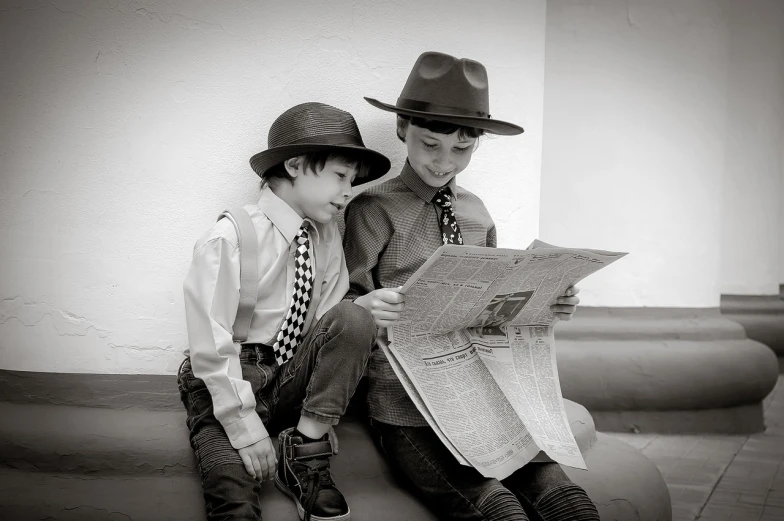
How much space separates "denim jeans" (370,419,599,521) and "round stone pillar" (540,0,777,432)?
1.90 metres

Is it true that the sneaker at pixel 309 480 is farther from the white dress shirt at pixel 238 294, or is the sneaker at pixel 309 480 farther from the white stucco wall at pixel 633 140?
the white stucco wall at pixel 633 140

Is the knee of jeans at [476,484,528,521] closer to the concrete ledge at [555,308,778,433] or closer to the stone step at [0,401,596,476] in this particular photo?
the stone step at [0,401,596,476]

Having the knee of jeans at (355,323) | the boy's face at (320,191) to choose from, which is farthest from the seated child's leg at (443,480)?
the boy's face at (320,191)

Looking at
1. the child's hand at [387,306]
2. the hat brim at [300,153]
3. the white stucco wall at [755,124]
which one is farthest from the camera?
the white stucco wall at [755,124]

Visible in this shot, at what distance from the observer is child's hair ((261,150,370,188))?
1.83 metres

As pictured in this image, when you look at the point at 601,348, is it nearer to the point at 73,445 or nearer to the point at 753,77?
the point at 753,77

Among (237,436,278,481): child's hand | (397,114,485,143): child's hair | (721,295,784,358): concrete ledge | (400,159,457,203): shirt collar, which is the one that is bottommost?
(721,295,784,358): concrete ledge

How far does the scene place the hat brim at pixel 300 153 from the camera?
1783mm

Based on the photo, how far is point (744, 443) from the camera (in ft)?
11.4

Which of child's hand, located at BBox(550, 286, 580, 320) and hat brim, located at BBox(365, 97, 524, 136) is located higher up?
hat brim, located at BBox(365, 97, 524, 136)

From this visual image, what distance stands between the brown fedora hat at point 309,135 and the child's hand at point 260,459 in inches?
25.7

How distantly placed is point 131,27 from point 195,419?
966 mm

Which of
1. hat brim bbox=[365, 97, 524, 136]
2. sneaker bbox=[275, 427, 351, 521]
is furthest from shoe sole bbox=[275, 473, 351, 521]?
hat brim bbox=[365, 97, 524, 136]

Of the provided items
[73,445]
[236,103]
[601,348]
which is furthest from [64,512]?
[601,348]
